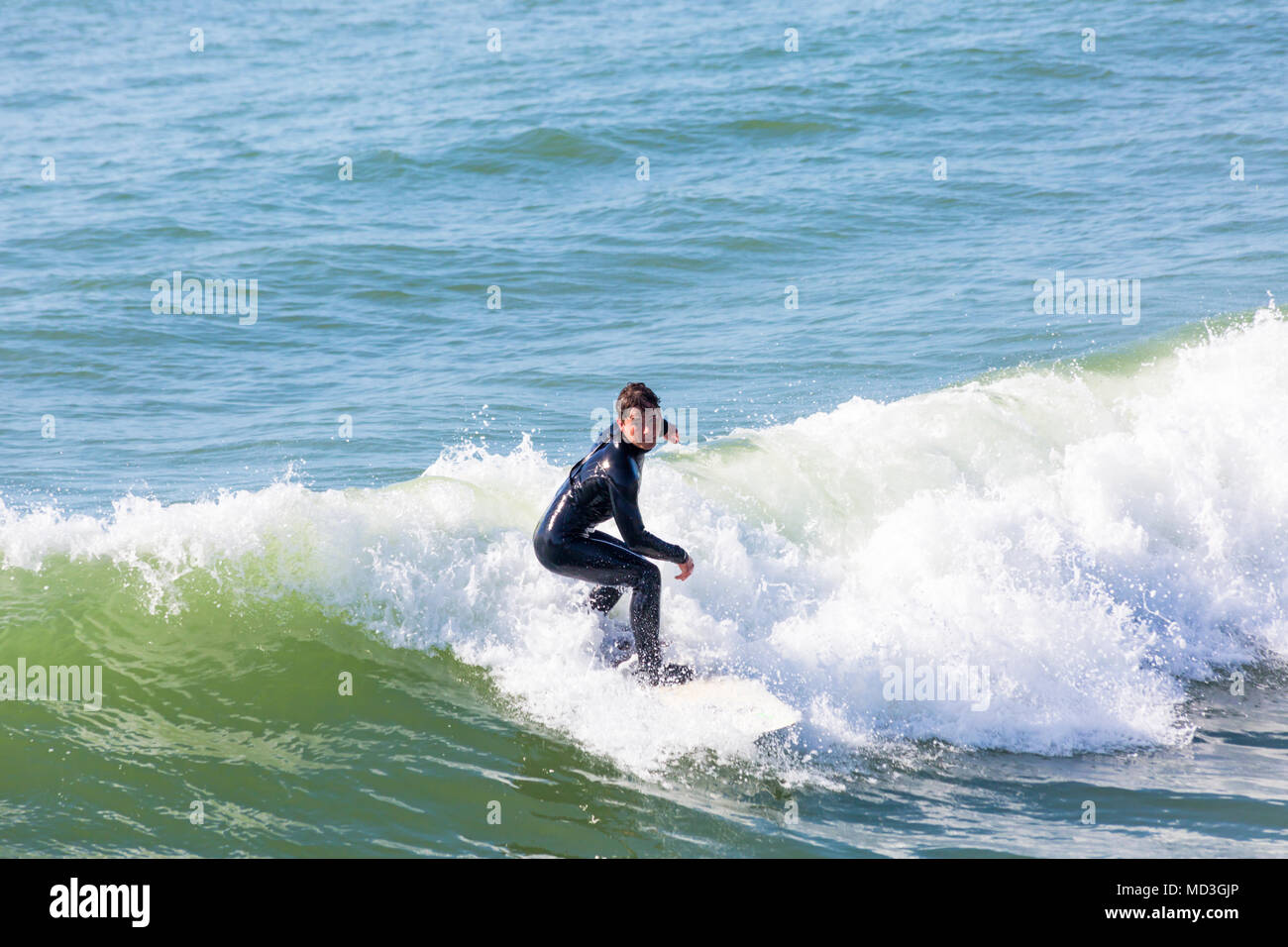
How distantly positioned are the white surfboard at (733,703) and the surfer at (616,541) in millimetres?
118

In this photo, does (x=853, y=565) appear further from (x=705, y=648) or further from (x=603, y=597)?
(x=603, y=597)

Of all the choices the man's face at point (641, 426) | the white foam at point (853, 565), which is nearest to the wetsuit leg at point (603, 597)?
the white foam at point (853, 565)

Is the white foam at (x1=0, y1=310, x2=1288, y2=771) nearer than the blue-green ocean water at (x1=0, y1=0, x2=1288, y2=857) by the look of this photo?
No

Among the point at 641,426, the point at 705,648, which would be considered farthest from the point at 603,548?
the point at 705,648

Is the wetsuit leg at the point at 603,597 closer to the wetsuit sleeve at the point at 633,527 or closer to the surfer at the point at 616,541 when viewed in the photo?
the surfer at the point at 616,541

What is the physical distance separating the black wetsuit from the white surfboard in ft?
0.67

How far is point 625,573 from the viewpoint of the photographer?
22.7 feet

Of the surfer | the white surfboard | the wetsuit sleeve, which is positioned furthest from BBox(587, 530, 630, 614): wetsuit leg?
the white surfboard

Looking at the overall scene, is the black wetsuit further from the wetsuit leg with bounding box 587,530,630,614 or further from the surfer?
the wetsuit leg with bounding box 587,530,630,614

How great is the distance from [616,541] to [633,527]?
31 centimetres

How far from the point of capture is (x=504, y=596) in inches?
304

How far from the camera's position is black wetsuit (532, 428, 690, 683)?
6.80 meters

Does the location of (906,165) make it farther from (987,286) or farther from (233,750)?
(233,750)

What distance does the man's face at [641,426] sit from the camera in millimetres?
6562
